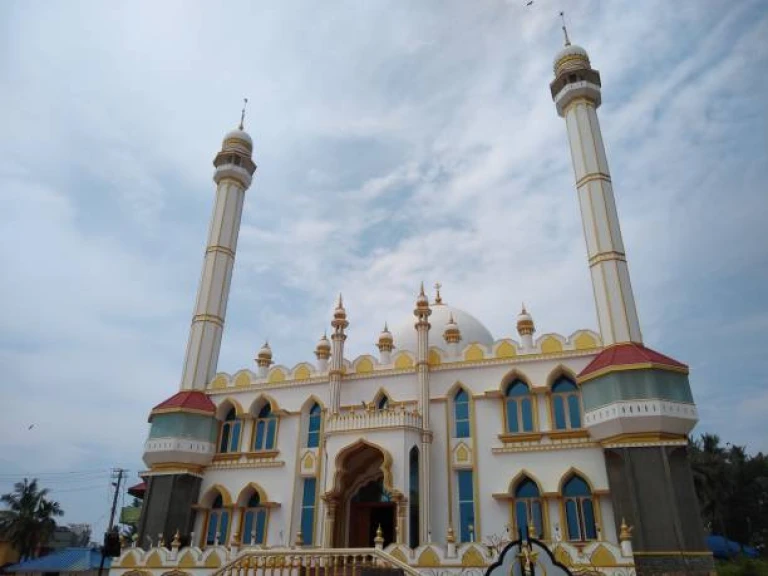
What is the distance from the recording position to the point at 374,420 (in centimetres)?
1712

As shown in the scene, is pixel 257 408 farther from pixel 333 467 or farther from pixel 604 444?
pixel 604 444

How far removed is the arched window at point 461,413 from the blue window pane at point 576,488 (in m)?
3.09

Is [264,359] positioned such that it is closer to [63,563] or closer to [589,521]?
[589,521]

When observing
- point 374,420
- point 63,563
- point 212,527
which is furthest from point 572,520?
point 63,563

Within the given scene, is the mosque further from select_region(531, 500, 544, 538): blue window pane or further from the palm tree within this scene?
the palm tree

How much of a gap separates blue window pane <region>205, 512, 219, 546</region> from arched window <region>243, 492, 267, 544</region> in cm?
104

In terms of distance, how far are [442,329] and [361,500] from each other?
23.0ft

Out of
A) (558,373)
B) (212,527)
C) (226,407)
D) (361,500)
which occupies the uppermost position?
(558,373)

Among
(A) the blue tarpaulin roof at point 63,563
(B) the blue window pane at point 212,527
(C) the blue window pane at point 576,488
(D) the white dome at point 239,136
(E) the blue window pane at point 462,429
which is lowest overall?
(A) the blue tarpaulin roof at point 63,563

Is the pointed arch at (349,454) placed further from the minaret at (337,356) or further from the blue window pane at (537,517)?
the blue window pane at (537,517)

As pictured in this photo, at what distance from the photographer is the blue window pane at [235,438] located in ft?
66.1

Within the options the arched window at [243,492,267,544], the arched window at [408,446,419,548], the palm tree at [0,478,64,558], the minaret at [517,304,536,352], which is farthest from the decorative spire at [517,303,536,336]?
the palm tree at [0,478,64,558]

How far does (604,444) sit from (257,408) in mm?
11367

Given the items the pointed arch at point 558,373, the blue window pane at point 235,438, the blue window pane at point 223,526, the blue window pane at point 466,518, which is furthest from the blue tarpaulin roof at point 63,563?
the pointed arch at point 558,373
